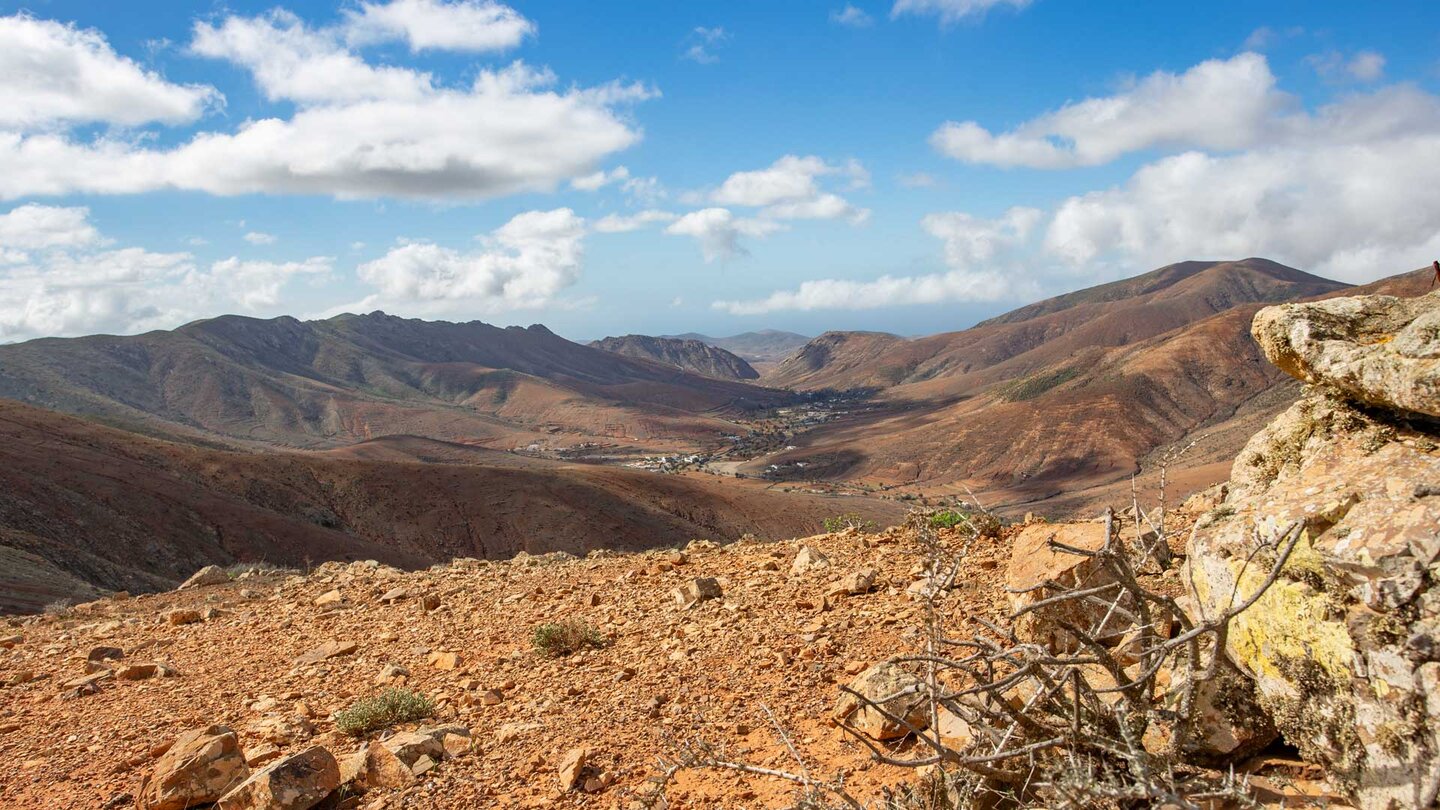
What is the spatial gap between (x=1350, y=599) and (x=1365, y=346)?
5.20 ft

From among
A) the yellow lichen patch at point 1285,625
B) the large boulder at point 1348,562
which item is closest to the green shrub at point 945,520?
the large boulder at point 1348,562

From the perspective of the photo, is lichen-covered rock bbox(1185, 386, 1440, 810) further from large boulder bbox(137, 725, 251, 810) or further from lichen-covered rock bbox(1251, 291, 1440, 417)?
large boulder bbox(137, 725, 251, 810)

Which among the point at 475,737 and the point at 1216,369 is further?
the point at 1216,369

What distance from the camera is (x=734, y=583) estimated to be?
8031mm

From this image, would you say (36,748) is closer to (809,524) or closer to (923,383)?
(809,524)

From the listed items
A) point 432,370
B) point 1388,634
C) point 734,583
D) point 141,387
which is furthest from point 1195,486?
point 432,370

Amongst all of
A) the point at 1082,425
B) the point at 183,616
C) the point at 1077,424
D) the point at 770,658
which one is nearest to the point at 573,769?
the point at 770,658

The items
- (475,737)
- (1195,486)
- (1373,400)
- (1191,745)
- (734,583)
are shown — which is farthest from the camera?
(1195,486)

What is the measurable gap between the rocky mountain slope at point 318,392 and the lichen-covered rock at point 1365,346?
86.9 meters

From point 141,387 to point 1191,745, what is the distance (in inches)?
5405

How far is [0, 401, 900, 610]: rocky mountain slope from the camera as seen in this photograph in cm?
2617

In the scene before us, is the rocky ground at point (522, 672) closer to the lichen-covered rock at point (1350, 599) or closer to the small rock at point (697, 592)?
the small rock at point (697, 592)

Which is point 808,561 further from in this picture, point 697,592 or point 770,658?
point 770,658

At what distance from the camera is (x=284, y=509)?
3941 cm
